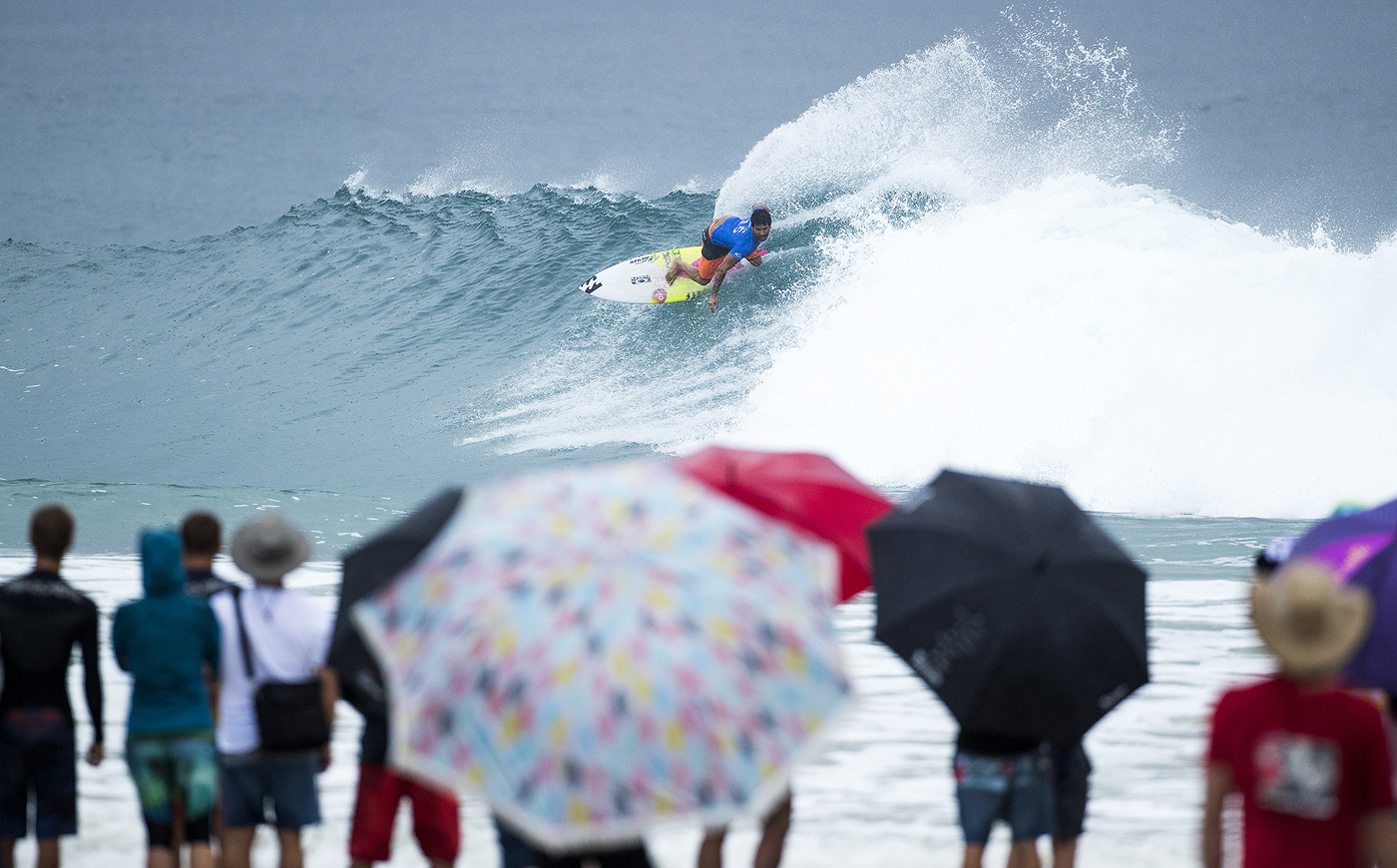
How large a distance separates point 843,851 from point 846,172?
15265mm

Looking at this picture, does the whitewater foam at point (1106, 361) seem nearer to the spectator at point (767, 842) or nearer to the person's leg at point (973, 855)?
the spectator at point (767, 842)

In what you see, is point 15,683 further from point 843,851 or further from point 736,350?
point 736,350

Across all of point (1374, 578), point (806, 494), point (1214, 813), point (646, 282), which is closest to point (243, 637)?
point (806, 494)

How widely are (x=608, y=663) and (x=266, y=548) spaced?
53.5 inches

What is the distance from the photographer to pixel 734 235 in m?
14.6

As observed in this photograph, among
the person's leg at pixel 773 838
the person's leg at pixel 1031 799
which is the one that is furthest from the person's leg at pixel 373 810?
the person's leg at pixel 1031 799

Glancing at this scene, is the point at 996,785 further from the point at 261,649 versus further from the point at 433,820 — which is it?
the point at 261,649

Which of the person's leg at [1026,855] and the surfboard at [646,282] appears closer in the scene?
the person's leg at [1026,855]

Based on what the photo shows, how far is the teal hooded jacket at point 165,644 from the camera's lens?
2.93m

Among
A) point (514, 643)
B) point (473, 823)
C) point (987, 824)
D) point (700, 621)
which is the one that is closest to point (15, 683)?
point (473, 823)

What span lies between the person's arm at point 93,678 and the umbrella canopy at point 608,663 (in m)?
1.46

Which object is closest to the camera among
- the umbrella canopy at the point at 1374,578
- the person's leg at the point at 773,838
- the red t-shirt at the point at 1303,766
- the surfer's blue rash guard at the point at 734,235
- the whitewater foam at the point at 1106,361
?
the red t-shirt at the point at 1303,766

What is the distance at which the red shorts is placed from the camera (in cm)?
307

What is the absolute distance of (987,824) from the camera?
2.85 m
